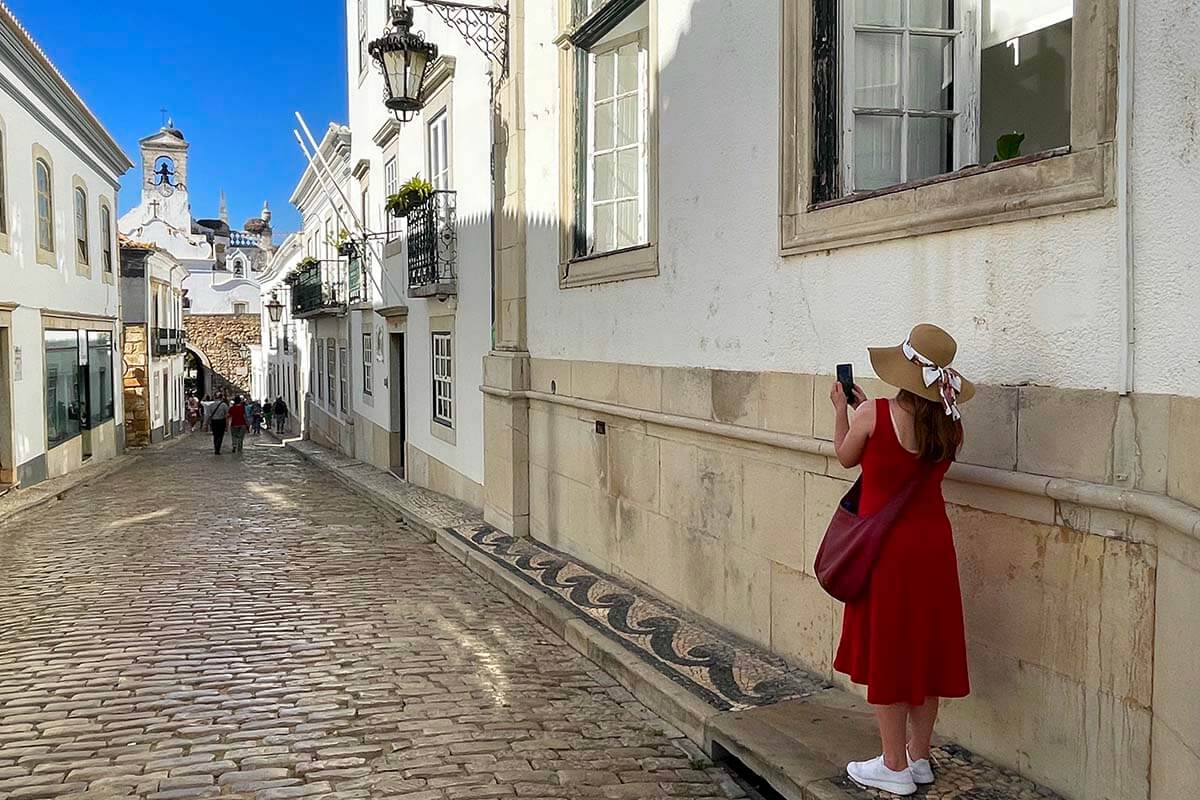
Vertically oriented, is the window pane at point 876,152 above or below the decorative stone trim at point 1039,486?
above

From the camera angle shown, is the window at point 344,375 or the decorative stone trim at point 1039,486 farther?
the window at point 344,375

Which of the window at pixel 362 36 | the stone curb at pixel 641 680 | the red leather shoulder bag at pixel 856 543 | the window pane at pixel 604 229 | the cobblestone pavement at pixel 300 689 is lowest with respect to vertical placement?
the cobblestone pavement at pixel 300 689

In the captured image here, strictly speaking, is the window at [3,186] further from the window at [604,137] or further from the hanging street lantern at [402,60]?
the window at [604,137]

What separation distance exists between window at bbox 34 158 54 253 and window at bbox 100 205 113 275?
4.73 metres

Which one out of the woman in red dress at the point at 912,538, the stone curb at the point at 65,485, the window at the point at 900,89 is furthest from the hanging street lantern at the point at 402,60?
the woman in red dress at the point at 912,538

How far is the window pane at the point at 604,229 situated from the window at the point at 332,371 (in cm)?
1754

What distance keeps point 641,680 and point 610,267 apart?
129 inches

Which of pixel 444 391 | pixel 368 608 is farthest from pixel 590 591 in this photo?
pixel 444 391

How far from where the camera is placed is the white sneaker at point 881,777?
363cm

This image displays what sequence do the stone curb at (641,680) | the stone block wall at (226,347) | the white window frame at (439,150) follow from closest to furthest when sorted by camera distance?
the stone curb at (641,680), the white window frame at (439,150), the stone block wall at (226,347)

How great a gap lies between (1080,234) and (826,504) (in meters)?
1.84

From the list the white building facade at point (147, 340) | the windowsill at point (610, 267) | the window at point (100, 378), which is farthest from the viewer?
the white building facade at point (147, 340)

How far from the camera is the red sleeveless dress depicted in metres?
3.48

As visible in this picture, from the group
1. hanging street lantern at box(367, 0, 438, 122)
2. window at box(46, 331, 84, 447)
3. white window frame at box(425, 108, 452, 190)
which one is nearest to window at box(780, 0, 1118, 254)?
hanging street lantern at box(367, 0, 438, 122)
